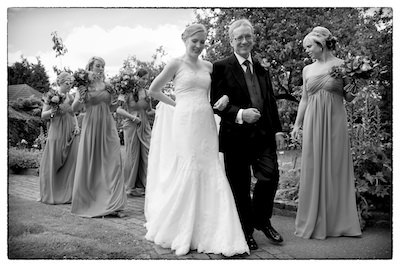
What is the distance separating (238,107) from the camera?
4.47m

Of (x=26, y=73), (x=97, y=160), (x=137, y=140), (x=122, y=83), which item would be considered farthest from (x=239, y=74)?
(x=137, y=140)

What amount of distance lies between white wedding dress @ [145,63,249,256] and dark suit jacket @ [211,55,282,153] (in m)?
0.12

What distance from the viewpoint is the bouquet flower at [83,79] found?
5922mm

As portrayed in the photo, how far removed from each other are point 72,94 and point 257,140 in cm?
442

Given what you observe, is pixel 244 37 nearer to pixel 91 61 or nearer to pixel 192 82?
pixel 192 82

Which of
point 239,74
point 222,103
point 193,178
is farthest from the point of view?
point 239,74

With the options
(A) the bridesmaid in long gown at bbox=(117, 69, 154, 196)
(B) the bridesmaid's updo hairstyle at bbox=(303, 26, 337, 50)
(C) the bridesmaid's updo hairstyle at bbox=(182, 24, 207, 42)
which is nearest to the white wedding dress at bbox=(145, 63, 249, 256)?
(C) the bridesmaid's updo hairstyle at bbox=(182, 24, 207, 42)

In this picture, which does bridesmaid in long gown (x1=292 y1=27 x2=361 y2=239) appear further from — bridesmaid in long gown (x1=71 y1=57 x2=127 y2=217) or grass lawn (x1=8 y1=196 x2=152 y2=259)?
bridesmaid in long gown (x1=71 y1=57 x2=127 y2=217)

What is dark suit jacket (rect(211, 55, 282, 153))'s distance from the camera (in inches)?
178

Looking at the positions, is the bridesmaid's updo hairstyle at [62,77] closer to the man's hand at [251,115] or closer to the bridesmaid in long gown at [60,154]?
the bridesmaid in long gown at [60,154]

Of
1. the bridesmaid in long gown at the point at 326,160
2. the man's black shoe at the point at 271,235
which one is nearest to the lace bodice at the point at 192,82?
the bridesmaid in long gown at the point at 326,160

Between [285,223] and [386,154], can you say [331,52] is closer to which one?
[386,154]

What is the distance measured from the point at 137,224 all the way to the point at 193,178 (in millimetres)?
1544

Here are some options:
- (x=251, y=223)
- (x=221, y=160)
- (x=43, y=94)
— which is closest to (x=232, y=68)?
(x=221, y=160)
